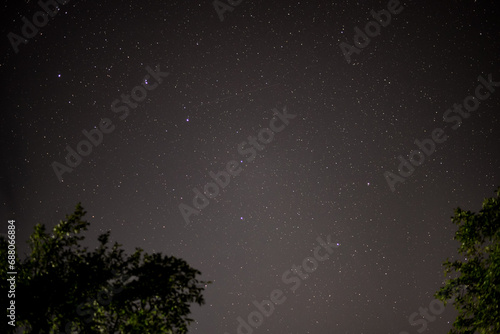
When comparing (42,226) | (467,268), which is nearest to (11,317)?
(42,226)

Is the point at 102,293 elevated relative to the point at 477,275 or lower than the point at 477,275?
elevated

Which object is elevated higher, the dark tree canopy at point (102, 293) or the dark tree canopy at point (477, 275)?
the dark tree canopy at point (102, 293)

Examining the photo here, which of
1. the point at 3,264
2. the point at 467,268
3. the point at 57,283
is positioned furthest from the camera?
the point at 467,268

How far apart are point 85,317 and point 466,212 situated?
8.39 metres

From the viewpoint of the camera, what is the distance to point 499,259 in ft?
22.2

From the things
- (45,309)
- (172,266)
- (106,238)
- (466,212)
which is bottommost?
(466,212)

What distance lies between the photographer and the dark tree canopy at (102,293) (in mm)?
6262

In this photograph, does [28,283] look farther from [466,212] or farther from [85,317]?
[466,212]

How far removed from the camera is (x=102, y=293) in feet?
21.7

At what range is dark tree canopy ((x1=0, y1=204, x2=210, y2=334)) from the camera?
20.5ft

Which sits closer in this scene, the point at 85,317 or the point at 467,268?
the point at 85,317

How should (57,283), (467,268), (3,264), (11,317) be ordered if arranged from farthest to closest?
(467,268)
(3,264)
(57,283)
(11,317)

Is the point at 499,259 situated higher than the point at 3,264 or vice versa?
the point at 3,264

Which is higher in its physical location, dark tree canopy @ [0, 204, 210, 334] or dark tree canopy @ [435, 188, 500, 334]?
dark tree canopy @ [0, 204, 210, 334]
